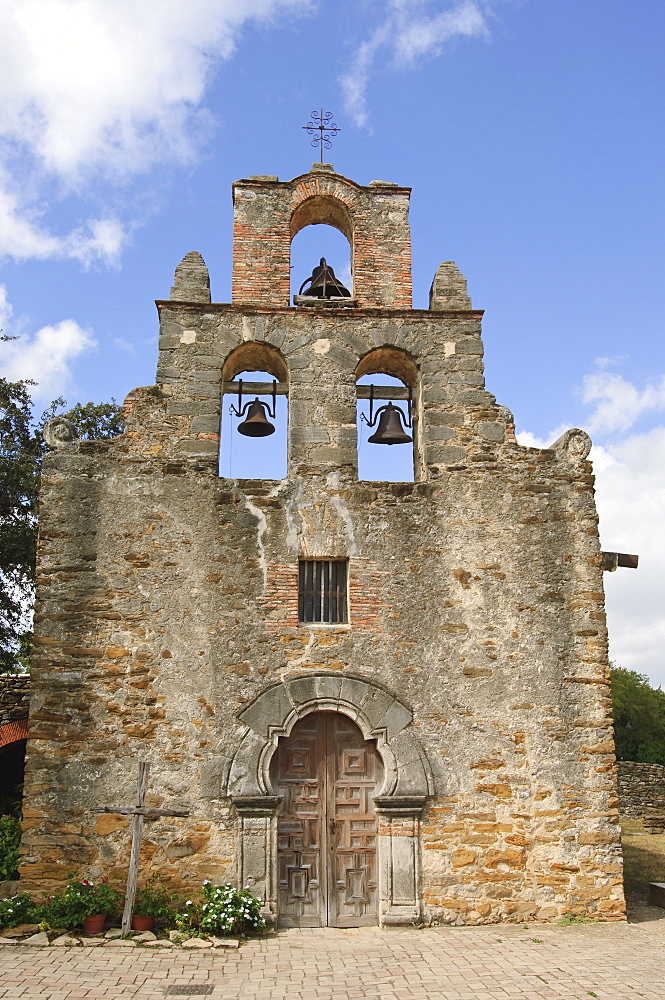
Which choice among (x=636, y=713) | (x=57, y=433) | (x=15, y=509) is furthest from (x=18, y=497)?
(x=636, y=713)

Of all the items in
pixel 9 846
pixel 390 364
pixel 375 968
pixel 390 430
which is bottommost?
pixel 375 968

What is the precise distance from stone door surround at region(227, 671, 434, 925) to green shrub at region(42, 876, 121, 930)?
51.6 inches

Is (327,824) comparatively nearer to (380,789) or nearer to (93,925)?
(380,789)

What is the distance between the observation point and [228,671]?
8859 mm

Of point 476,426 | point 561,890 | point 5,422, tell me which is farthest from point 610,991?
point 5,422

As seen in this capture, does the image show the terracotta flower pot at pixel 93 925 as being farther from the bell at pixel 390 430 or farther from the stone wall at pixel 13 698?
the bell at pixel 390 430

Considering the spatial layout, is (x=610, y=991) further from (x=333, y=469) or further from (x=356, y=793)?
(x=333, y=469)

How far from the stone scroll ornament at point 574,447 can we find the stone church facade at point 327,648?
3 cm

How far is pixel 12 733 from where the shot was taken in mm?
12109

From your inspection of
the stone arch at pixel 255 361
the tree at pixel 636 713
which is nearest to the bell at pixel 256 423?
the stone arch at pixel 255 361

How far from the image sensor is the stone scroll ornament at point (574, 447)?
9.88 metres

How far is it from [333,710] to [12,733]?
586 centimetres

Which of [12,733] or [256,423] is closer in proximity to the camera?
[256,423]

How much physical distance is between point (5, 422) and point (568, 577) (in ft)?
36.7
